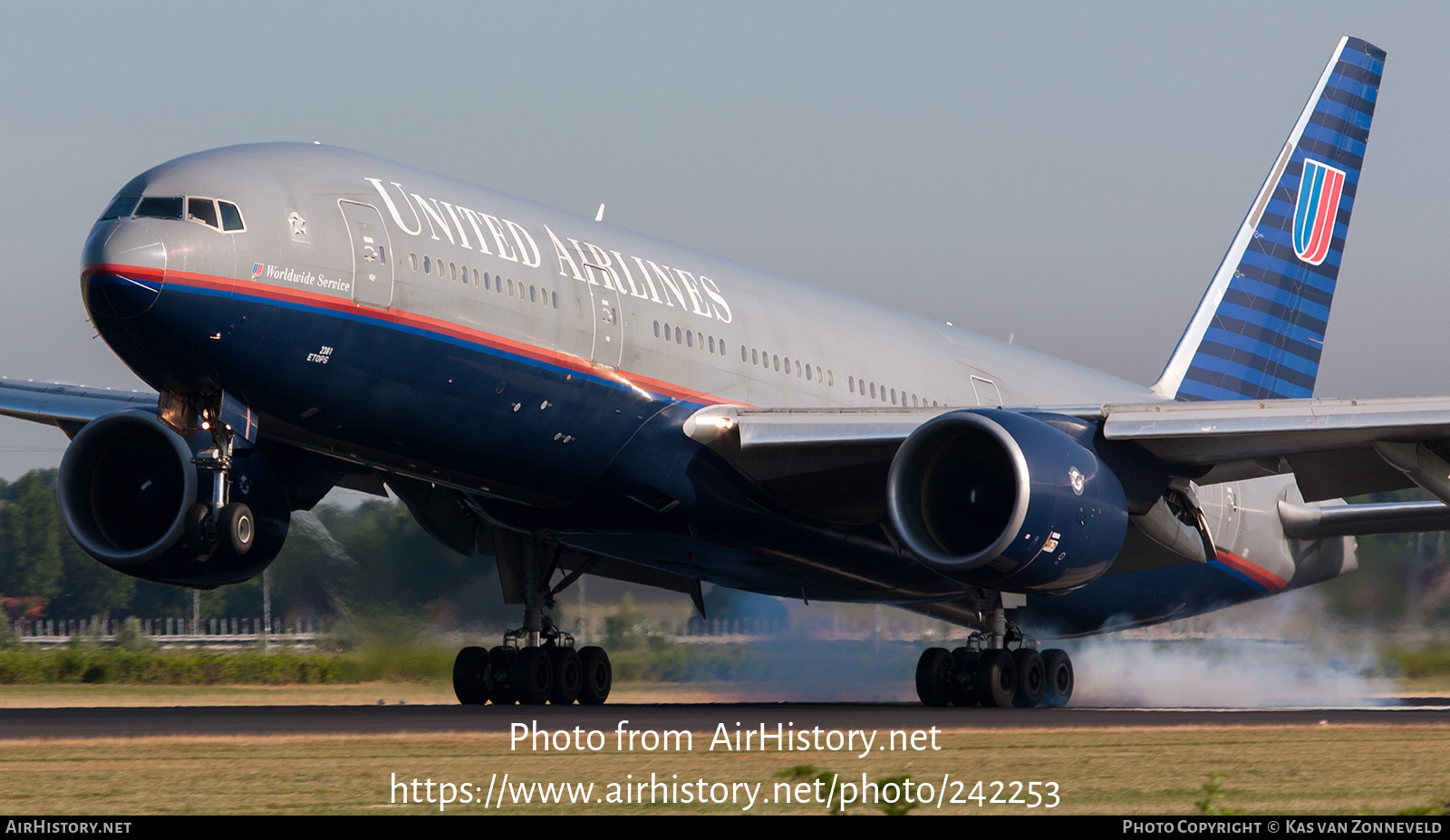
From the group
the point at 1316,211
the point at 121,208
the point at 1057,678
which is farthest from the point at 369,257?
the point at 1316,211

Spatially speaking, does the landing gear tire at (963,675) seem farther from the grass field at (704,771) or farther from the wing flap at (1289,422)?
the grass field at (704,771)

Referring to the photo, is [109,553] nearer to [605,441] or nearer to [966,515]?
[605,441]

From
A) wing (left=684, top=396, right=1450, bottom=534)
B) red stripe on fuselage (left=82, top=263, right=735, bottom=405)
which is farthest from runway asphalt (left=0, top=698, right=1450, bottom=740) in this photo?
red stripe on fuselage (left=82, top=263, right=735, bottom=405)

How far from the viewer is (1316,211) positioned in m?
28.2

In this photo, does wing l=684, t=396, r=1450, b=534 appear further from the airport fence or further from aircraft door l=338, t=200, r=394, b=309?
the airport fence

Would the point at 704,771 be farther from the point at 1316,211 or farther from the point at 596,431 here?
the point at 1316,211

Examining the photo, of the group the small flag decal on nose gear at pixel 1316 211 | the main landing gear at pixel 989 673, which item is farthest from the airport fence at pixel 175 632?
the small flag decal on nose gear at pixel 1316 211

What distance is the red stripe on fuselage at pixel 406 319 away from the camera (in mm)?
14094

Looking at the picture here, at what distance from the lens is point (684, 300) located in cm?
1873

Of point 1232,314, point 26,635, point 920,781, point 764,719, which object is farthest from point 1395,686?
point 26,635

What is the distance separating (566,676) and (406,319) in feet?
22.0

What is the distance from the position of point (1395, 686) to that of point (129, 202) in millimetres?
18574

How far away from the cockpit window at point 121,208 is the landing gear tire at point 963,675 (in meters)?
10.8
